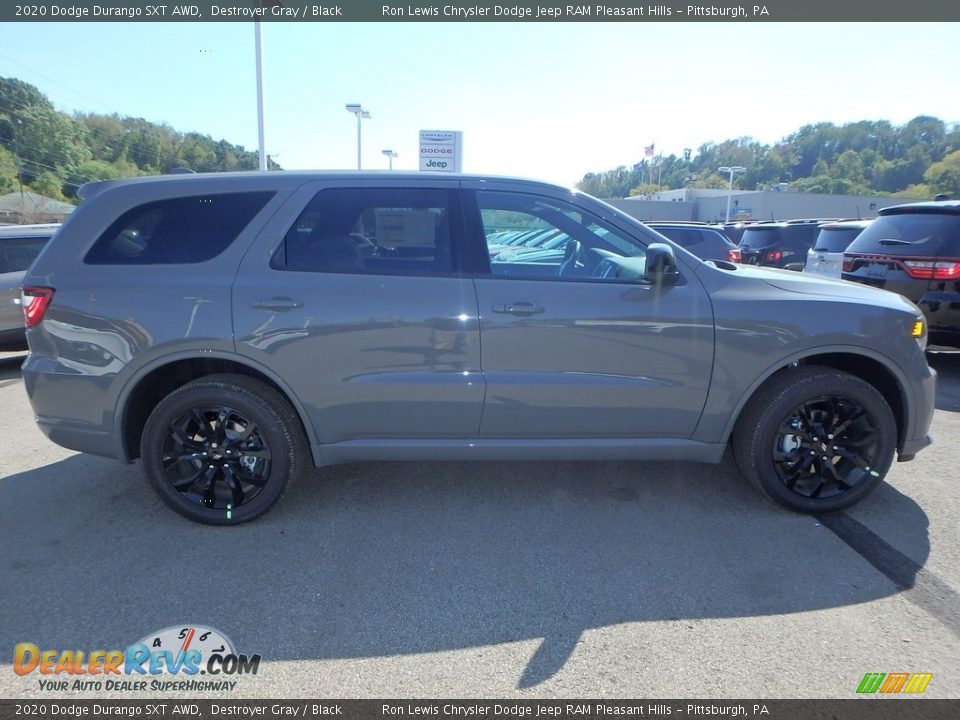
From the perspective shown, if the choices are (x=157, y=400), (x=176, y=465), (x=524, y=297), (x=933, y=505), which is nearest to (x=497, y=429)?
(x=524, y=297)

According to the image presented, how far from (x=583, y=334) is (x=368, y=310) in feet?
3.83

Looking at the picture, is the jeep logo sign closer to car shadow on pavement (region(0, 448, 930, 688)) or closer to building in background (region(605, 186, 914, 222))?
car shadow on pavement (region(0, 448, 930, 688))

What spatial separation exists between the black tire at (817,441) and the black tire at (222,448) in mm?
2634

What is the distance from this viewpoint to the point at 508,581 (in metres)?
2.83

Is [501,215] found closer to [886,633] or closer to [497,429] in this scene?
[497,429]

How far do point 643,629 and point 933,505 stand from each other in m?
2.37

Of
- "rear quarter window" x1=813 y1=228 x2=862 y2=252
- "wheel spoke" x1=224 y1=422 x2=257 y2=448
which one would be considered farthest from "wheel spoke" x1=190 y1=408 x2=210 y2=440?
"rear quarter window" x1=813 y1=228 x2=862 y2=252

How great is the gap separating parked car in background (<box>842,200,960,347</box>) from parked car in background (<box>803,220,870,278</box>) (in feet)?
8.84

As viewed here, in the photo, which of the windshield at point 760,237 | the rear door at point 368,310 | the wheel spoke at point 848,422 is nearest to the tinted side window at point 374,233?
the rear door at point 368,310

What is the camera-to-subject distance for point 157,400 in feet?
11.5

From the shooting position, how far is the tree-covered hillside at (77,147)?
68.2 m

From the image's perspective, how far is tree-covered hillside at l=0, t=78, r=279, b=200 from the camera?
224ft

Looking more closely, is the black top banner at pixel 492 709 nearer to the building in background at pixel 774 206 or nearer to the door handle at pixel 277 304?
the door handle at pixel 277 304

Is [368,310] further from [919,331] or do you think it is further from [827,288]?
[919,331]
